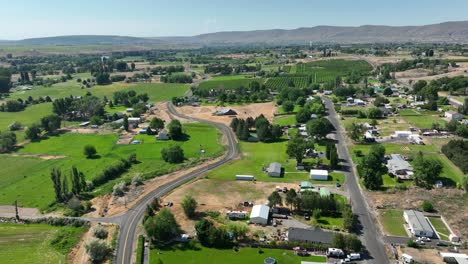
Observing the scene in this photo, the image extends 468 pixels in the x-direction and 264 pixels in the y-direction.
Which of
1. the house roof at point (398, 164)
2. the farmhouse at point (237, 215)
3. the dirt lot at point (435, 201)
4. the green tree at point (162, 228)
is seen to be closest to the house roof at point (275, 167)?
the dirt lot at point (435, 201)

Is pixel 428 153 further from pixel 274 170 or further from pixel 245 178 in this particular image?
pixel 245 178

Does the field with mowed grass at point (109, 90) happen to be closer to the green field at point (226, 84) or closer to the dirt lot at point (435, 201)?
the green field at point (226, 84)

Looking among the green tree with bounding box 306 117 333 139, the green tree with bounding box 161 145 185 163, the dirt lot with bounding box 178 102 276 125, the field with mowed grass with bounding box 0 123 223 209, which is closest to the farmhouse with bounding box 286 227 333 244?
the field with mowed grass with bounding box 0 123 223 209

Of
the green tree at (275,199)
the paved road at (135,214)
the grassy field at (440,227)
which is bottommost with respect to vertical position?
the paved road at (135,214)

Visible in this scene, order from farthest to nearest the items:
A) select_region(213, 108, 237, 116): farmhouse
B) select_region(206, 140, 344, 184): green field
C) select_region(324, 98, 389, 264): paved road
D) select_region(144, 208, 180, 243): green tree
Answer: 1. select_region(213, 108, 237, 116): farmhouse
2. select_region(206, 140, 344, 184): green field
3. select_region(144, 208, 180, 243): green tree
4. select_region(324, 98, 389, 264): paved road

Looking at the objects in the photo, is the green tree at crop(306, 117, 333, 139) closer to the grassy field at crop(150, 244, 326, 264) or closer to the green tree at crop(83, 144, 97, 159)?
the grassy field at crop(150, 244, 326, 264)

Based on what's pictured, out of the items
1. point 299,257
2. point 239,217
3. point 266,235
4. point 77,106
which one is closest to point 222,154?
point 239,217
